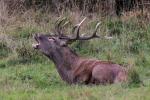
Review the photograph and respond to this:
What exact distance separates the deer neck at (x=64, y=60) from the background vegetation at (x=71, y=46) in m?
0.24

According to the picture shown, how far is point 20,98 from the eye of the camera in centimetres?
923

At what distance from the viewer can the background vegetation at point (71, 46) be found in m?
9.61

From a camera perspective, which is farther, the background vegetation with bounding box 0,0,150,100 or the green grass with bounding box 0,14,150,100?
the background vegetation with bounding box 0,0,150,100

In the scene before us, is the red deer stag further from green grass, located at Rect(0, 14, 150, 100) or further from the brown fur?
green grass, located at Rect(0, 14, 150, 100)

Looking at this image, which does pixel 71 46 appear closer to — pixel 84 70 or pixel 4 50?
pixel 4 50

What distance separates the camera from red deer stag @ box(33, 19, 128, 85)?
1111 cm

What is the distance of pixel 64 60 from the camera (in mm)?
12039

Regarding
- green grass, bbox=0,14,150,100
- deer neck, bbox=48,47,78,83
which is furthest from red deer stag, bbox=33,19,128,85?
green grass, bbox=0,14,150,100

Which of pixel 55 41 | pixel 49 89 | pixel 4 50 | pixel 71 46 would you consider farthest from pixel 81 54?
pixel 49 89

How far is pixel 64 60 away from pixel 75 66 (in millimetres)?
321

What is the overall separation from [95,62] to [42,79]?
1.15m

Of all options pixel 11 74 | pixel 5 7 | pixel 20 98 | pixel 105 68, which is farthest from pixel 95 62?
pixel 5 7

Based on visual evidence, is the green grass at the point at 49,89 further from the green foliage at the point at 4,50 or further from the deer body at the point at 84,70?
the green foliage at the point at 4,50

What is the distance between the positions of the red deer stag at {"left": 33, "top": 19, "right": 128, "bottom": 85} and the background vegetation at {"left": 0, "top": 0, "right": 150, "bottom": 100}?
0.29 meters
